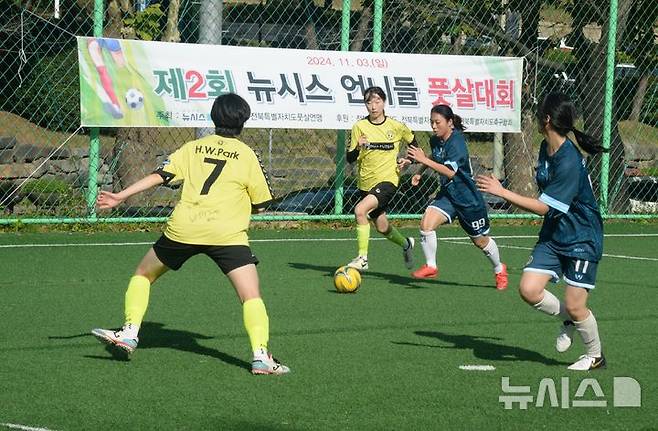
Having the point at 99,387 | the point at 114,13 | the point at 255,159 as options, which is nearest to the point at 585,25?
the point at 114,13

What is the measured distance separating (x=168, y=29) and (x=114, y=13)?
3.18 feet

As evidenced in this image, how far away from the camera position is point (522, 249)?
15.3 metres

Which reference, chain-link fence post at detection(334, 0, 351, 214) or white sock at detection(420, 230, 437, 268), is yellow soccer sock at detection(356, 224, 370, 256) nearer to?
white sock at detection(420, 230, 437, 268)

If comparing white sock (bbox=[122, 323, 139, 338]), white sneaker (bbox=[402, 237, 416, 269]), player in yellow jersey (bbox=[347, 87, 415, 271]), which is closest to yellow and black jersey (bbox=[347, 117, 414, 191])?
player in yellow jersey (bbox=[347, 87, 415, 271])

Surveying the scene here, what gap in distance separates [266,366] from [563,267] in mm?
2003

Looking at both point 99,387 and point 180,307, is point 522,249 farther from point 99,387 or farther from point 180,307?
point 99,387

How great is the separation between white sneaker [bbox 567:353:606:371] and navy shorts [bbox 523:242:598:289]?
45cm

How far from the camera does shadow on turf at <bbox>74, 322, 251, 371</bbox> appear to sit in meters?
8.23

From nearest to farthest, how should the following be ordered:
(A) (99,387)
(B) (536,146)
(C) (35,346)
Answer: (A) (99,387), (C) (35,346), (B) (536,146)

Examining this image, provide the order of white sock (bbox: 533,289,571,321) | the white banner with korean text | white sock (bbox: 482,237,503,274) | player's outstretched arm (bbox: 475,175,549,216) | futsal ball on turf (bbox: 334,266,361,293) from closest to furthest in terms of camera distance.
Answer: player's outstretched arm (bbox: 475,175,549,216)
white sock (bbox: 533,289,571,321)
futsal ball on turf (bbox: 334,266,361,293)
white sock (bbox: 482,237,503,274)
the white banner with korean text

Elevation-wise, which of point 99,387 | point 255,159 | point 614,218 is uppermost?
point 255,159

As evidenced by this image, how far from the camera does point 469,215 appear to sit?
12.6 meters

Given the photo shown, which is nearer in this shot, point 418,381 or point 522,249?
point 418,381

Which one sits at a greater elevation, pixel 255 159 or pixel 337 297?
pixel 255 159
